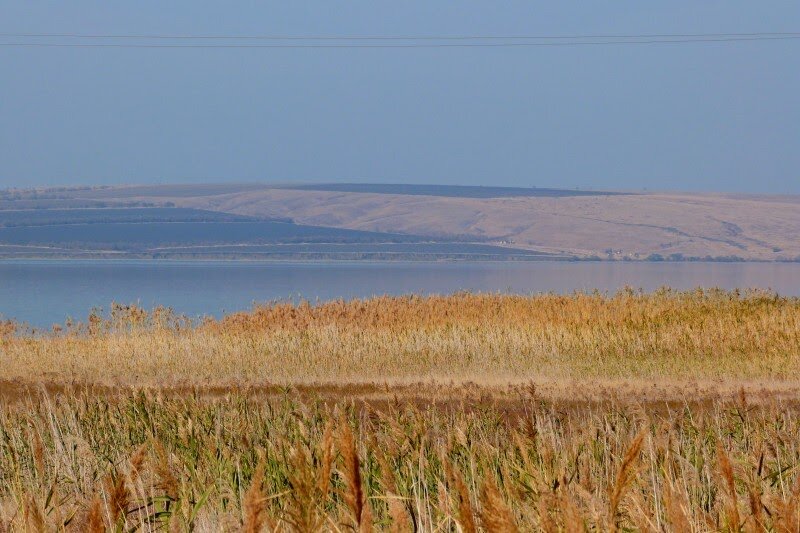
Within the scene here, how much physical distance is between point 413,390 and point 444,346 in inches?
186

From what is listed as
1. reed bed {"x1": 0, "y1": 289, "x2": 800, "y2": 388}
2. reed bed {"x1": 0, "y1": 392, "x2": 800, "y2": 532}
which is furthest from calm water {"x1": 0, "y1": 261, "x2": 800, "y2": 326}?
reed bed {"x1": 0, "y1": 392, "x2": 800, "y2": 532}

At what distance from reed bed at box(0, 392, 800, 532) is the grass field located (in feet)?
0.11

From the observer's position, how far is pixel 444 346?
20.2m

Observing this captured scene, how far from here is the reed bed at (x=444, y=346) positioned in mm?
17719

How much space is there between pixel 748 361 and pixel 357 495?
16767 mm

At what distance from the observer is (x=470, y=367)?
61.3 feet

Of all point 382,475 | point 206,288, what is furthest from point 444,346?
point 206,288

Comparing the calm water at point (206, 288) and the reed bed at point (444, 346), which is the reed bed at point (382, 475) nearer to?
the reed bed at point (444, 346)

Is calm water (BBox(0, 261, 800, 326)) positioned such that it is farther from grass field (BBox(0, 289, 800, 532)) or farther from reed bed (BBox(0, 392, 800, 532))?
reed bed (BBox(0, 392, 800, 532))

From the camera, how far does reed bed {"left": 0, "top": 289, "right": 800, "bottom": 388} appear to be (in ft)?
58.1

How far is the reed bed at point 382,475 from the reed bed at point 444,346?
862 cm

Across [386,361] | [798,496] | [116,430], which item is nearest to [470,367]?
[386,361]

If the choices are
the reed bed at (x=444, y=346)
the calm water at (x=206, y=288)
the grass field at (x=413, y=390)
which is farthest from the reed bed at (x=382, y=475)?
the calm water at (x=206, y=288)

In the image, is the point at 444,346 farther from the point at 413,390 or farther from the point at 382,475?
the point at 382,475
